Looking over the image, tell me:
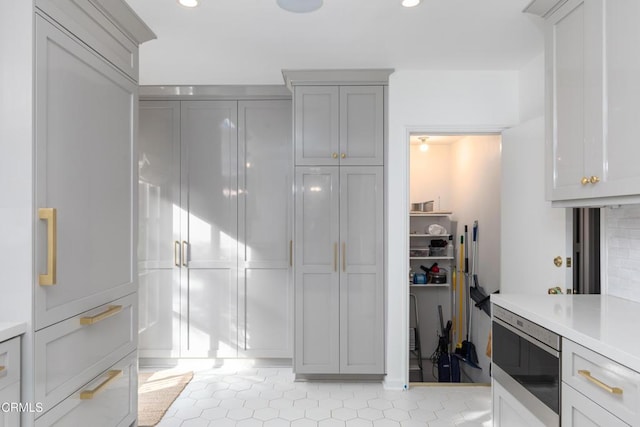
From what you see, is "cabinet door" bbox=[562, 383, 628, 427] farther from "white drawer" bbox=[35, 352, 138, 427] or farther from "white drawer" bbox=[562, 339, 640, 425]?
"white drawer" bbox=[35, 352, 138, 427]

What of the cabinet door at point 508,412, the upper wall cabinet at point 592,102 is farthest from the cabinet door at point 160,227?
the upper wall cabinet at point 592,102

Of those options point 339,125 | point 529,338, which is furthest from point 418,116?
point 529,338

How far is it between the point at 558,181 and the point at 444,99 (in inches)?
51.8

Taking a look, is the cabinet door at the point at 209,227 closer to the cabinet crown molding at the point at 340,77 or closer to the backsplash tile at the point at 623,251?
the cabinet crown molding at the point at 340,77

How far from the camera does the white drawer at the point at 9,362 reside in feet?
3.69

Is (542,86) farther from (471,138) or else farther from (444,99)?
(471,138)

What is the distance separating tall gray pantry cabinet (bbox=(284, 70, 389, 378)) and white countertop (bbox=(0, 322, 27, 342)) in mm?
2008

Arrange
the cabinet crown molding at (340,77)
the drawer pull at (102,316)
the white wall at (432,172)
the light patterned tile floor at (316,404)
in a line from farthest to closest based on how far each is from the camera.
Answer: the white wall at (432,172)
the cabinet crown molding at (340,77)
the light patterned tile floor at (316,404)
the drawer pull at (102,316)

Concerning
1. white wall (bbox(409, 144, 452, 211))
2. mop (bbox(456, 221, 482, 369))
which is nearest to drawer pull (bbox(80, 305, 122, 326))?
mop (bbox(456, 221, 482, 369))

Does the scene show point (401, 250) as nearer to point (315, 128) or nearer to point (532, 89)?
point (315, 128)

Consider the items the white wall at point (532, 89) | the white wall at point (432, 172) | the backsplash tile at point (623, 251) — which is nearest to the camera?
the backsplash tile at point (623, 251)

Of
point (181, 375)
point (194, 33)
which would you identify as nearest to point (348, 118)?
point (194, 33)

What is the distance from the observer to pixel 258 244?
11.3 feet

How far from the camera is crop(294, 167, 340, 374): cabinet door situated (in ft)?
10.0
